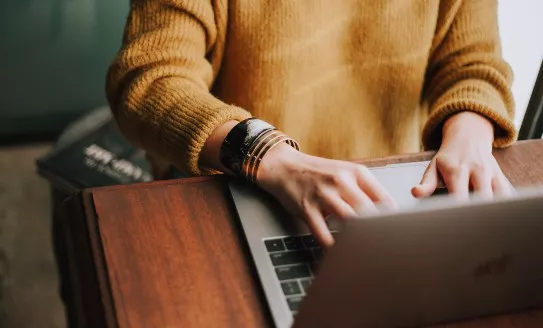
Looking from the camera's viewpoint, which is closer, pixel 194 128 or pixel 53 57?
pixel 194 128

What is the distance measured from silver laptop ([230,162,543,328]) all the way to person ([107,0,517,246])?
6 cm

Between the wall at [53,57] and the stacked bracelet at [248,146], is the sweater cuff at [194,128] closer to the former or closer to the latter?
the stacked bracelet at [248,146]

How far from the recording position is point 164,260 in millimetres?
640

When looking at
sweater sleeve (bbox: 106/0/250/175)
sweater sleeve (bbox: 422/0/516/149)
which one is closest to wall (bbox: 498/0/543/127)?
sweater sleeve (bbox: 422/0/516/149)

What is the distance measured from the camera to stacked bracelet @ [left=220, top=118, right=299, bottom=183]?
740 mm

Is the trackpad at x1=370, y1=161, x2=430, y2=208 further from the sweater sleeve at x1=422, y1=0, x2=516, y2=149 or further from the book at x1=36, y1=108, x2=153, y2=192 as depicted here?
the book at x1=36, y1=108, x2=153, y2=192

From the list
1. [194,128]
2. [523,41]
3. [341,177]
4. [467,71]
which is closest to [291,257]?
[341,177]

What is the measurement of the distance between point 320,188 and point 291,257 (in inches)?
3.5

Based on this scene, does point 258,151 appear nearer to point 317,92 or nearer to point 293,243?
point 293,243

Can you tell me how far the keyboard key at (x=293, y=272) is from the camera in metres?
0.63

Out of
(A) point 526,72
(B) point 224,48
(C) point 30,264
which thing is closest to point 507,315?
(B) point 224,48

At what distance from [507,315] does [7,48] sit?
1.56 m

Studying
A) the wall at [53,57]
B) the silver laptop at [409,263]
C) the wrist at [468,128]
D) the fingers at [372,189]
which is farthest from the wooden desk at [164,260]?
the wall at [53,57]

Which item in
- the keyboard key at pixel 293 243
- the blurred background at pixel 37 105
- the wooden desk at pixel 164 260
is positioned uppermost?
the keyboard key at pixel 293 243
